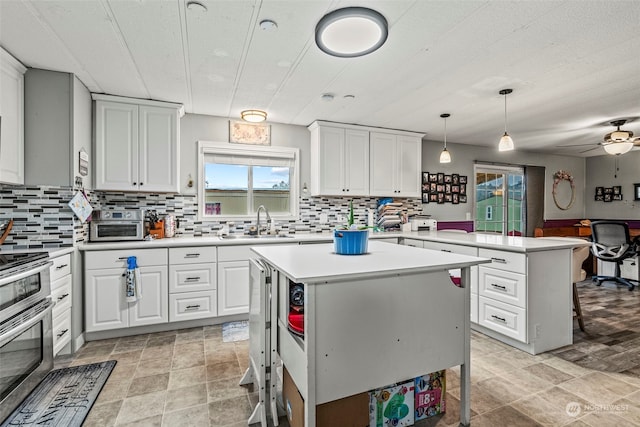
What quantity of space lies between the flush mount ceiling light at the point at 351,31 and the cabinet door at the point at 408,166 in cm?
257

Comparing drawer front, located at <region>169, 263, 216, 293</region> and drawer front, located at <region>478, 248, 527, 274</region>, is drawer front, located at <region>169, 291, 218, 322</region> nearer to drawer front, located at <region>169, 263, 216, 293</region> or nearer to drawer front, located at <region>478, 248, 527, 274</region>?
drawer front, located at <region>169, 263, 216, 293</region>

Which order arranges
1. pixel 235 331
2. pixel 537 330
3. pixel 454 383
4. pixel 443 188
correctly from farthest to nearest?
pixel 443 188 < pixel 235 331 < pixel 537 330 < pixel 454 383

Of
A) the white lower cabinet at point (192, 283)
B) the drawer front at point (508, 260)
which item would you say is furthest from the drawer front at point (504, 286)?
the white lower cabinet at point (192, 283)

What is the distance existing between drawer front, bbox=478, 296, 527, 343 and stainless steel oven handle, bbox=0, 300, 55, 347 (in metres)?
3.45

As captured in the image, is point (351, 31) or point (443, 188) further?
point (443, 188)

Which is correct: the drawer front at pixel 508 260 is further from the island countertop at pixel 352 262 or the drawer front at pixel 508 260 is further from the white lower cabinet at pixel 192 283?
the white lower cabinet at pixel 192 283

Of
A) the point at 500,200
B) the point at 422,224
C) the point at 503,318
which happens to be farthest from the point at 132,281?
the point at 500,200

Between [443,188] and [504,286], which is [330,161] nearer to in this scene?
[443,188]

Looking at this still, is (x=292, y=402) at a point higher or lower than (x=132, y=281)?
lower

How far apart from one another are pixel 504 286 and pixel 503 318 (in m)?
0.29

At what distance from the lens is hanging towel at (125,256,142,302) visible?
2859 mm

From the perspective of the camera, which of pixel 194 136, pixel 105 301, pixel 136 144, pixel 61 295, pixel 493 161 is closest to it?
pixel 61 295

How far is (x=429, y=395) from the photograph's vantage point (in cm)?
180

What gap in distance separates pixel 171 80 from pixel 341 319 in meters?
2.58
